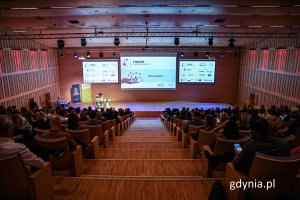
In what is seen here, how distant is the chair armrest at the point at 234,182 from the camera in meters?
2.52

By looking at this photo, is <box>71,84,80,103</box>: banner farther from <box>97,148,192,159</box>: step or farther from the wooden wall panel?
<box>97,148,192,159</box>: step

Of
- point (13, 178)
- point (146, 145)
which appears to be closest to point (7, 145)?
point (13, 178)

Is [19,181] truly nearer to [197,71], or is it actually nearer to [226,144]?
[226,144]

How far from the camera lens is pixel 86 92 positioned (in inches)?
704

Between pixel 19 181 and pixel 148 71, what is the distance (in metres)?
14.9

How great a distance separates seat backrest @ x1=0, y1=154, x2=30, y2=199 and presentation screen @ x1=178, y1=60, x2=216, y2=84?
15.6 metres

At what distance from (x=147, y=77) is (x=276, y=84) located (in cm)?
857

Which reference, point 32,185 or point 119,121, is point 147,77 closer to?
point 119,121

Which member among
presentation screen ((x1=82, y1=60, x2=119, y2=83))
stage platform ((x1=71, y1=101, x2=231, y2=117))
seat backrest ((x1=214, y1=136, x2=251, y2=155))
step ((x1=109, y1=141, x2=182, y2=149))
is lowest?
stage platform ((x1=71, y1=101, x2=231, y2=117))

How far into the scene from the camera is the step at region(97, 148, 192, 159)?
17.1ft

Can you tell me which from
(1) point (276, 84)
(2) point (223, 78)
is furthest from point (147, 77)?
(1) point (276, 84)

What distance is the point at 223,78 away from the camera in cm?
1808

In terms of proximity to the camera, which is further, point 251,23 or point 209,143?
point 251,23

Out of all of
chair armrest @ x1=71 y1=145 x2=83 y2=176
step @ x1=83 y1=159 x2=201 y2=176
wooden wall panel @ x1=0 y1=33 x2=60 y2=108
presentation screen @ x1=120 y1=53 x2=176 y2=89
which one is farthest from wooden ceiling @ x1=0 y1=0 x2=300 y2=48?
chair armrest @ x1=71 y1=145 x2=83 y2=176
